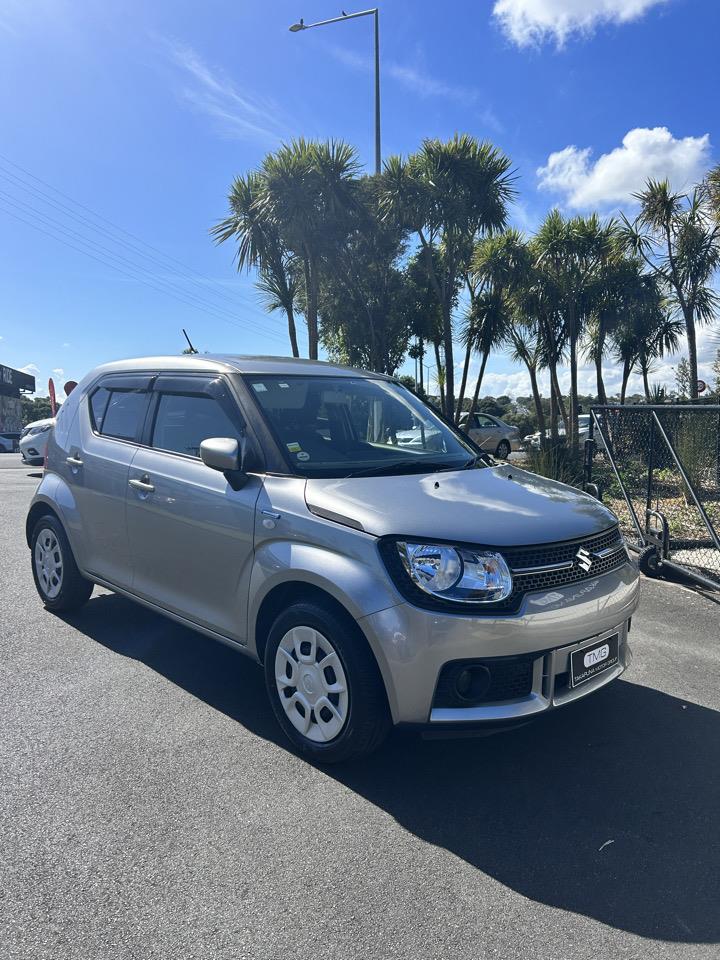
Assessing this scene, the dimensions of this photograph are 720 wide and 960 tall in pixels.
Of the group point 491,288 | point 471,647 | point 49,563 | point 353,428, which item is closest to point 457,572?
point 471,647

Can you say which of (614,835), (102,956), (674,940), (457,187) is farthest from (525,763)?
(457,187)

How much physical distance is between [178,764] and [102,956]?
1.08 meters

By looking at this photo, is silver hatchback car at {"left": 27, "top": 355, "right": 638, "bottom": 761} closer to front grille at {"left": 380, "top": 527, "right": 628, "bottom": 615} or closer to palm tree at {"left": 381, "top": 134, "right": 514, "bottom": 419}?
front grille at {"left": 380, "top": 527, "right": 628, "bottom": 615}

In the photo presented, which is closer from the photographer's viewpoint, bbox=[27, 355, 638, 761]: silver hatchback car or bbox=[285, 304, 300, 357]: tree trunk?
bbox=[27, 355, 638, 761]: silver hatchback car

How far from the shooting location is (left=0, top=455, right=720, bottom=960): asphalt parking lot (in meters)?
2.16

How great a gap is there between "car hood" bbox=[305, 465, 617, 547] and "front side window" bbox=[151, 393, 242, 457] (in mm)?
789

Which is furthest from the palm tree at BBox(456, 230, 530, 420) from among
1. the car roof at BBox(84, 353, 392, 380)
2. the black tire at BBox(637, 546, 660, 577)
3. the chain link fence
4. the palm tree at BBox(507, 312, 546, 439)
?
the car roof at BBox(84, 353, 392, 380)

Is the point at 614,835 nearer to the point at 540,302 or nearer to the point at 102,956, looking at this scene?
the point at 102,956

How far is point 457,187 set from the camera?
18609 millimetres

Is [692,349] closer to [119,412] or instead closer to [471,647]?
[119,412]

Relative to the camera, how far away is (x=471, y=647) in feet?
8.94

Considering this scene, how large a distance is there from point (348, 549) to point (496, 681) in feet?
2.54

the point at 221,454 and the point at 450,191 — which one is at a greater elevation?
the point at 450,191

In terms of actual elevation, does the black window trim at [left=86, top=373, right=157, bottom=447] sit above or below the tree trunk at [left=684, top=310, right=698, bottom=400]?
below
